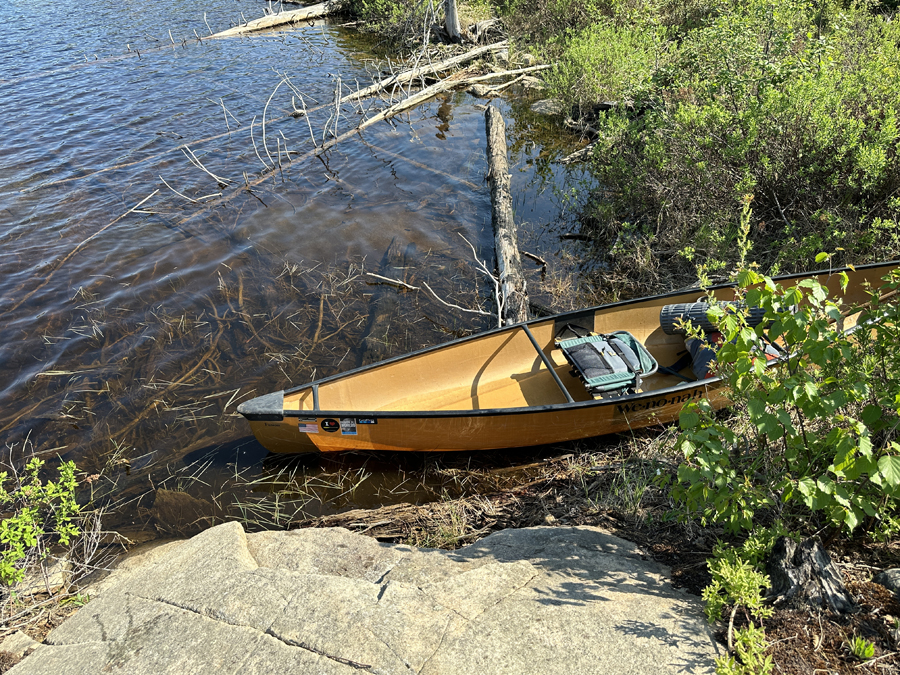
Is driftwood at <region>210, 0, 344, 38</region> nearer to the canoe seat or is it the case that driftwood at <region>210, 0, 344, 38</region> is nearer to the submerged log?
the submerged log

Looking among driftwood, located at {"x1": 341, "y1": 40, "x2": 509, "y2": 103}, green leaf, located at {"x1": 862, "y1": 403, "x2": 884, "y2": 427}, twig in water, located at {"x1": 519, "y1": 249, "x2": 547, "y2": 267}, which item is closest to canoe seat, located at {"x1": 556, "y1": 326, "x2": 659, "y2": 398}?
twig in water, located at {"x1": 519, "y1": 249, "x2": 547, "y2": 267}

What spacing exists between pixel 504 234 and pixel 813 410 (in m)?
6.72

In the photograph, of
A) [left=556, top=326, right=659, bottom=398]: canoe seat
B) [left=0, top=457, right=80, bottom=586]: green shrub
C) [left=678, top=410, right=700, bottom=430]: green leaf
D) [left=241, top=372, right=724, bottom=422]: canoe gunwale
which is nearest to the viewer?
[left=678, top=410, right=700, bottom=430]: green leaf

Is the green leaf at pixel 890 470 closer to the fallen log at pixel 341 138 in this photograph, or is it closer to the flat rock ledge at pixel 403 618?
Answer: the flat rock ledge at pixel 403 618

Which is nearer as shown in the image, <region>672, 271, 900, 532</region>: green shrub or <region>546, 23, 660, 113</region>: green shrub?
<region>672, 271, 900, 532</region>: green shrub

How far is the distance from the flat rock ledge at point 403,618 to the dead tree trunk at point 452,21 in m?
18.3

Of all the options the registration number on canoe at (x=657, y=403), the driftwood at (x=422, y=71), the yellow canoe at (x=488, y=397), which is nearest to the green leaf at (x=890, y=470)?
the yellow canoe at (x=488, y=397)

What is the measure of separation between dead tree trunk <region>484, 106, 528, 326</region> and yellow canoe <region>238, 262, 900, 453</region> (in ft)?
2.96

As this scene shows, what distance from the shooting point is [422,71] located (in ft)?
52.6

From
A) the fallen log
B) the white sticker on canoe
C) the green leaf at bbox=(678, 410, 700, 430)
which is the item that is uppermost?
the fallen log

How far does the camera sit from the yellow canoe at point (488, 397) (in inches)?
222

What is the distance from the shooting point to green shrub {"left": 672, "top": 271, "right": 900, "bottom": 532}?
282cm

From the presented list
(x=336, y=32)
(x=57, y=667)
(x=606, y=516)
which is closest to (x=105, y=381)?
(x=57, y=667)

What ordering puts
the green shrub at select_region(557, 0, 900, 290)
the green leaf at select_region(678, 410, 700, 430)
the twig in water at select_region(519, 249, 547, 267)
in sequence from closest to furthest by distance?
the green leaf at select_region(678, 410, 700, 430), the green shrub at select_region(557, 0, 900, 290), the twig in water at select_region(519, 249, 547, 267)
